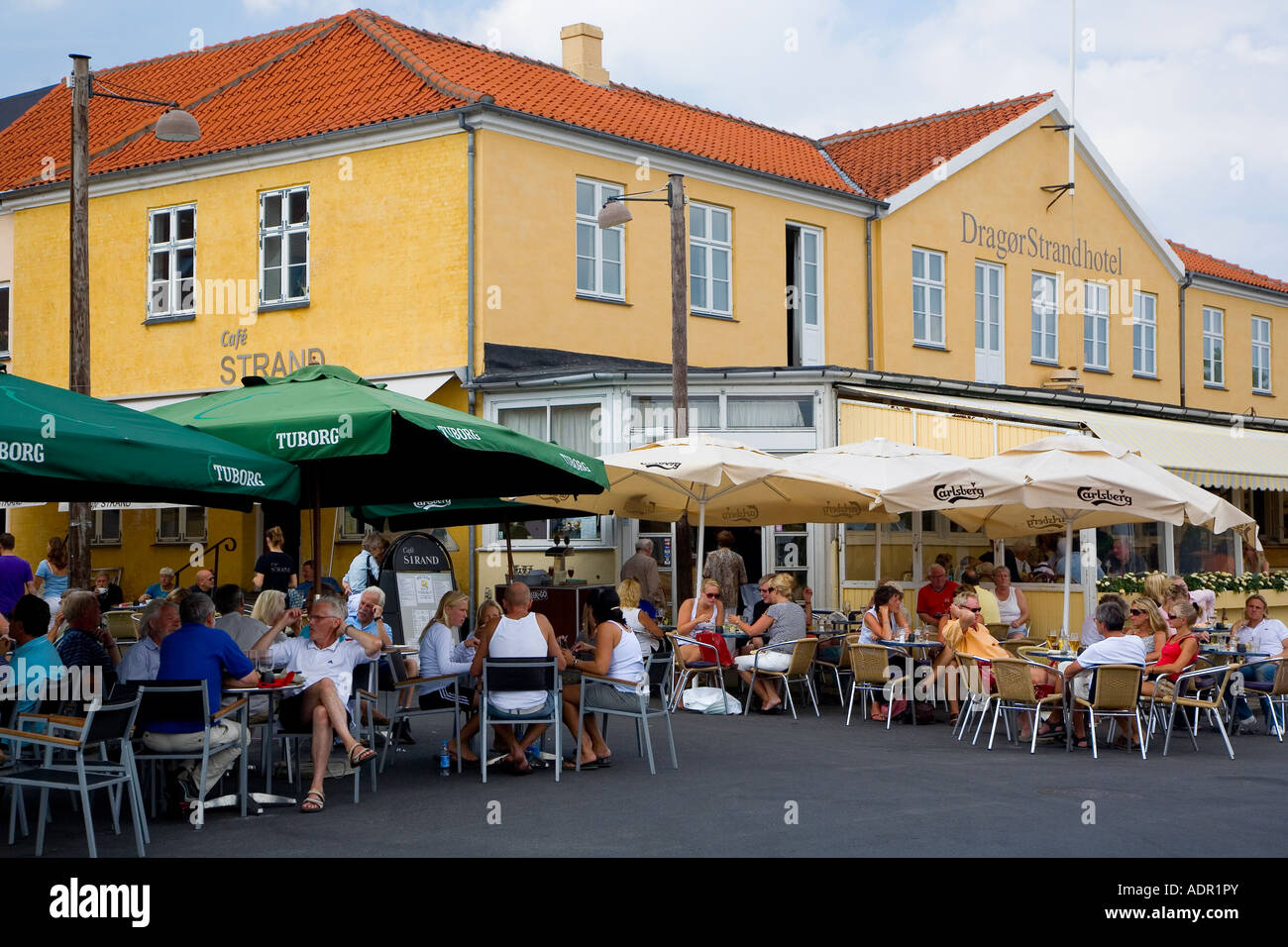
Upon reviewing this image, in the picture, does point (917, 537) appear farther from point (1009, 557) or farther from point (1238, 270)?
point (1238, 270)

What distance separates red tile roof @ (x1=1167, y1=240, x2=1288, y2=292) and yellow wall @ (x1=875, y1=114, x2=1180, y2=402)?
6.42 ft

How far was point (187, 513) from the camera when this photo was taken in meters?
24.8

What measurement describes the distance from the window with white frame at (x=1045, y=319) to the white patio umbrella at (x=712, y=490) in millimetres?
12740

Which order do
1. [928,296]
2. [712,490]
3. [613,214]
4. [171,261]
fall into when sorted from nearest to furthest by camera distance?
[712,490] → [613,214] → [171,261] → [928,296]

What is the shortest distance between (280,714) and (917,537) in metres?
11.5

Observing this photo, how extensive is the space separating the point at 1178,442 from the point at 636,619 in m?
11.1

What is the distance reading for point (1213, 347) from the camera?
3412 centimetres

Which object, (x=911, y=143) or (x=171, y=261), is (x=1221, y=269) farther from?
(x=171, y=261)

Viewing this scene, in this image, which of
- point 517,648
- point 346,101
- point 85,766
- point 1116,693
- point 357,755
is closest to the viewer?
point 85,766

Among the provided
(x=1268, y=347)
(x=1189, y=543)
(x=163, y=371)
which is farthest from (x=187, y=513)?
(x=1268, y=347)

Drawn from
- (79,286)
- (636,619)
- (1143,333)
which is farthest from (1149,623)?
(1143,333)

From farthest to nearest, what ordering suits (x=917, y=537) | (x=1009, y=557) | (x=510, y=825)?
(x=1009, y=557) → (x=917, y=537) → (x=510, y=825)

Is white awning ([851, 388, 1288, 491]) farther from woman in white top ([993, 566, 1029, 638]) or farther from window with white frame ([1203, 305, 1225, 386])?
window with white frame ([1203, 305, 1225, 386])
